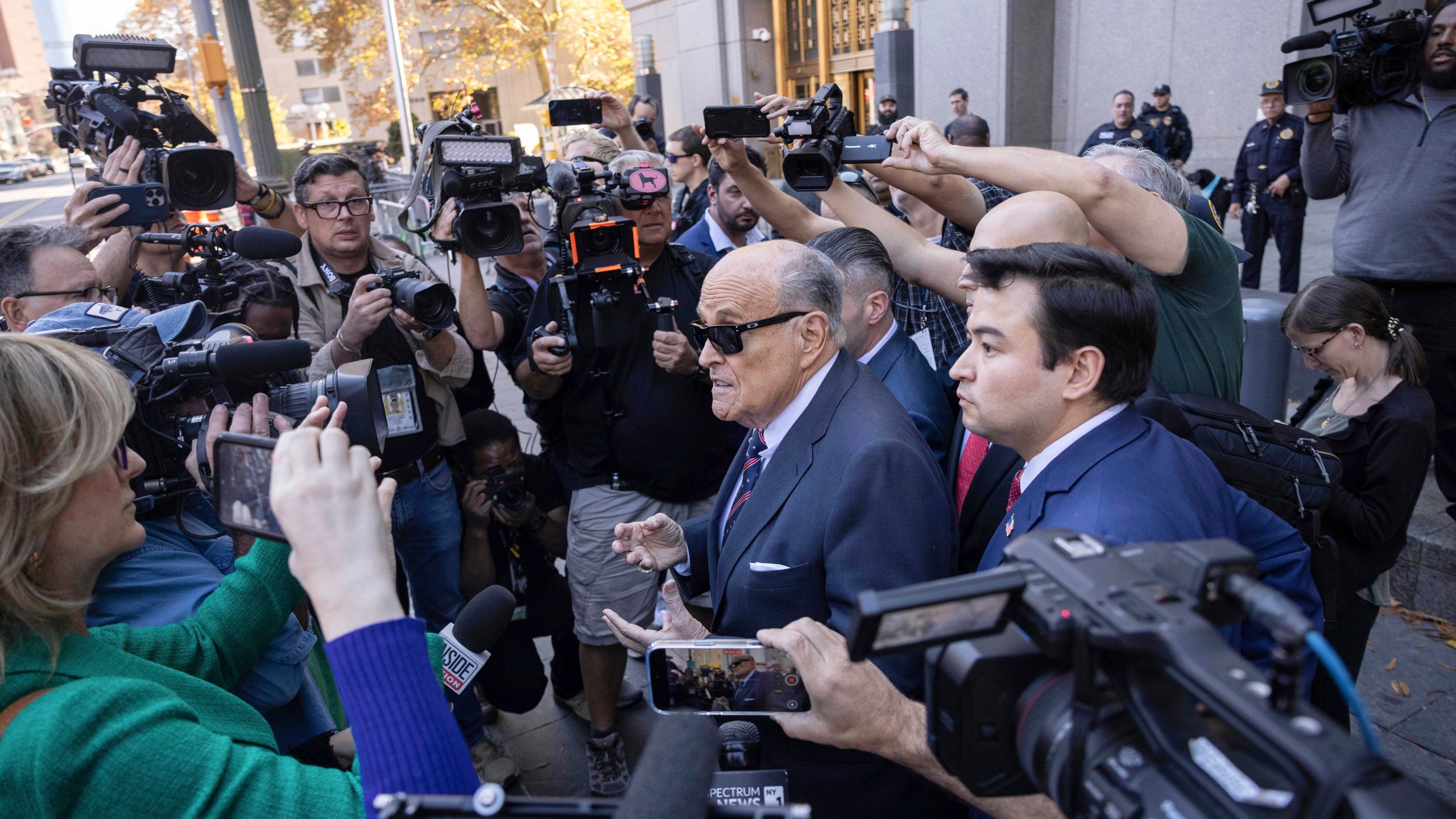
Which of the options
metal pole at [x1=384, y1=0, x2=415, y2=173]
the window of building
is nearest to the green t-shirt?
metal pole at [x1=384, y1=0, x2=415, y2=173]

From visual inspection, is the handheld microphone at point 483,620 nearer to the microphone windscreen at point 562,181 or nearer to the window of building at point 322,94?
the microphone windscreen at point 562,181

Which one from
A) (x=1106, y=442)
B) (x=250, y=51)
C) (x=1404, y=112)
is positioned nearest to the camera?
(x=1106, y=442)

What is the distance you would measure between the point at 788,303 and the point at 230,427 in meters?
1.38

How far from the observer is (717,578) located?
92.2 inches

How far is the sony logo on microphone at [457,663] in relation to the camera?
207 centimetres

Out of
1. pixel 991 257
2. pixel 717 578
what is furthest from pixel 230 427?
pixel 991 257

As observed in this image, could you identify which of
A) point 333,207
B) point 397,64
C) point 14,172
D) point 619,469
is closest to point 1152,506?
point 619,469

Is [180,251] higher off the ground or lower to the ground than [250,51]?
lower

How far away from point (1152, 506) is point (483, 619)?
1.33 metres

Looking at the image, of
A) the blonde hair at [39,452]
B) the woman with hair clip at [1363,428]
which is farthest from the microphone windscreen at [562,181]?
the woman with hair clip at [1363,428]

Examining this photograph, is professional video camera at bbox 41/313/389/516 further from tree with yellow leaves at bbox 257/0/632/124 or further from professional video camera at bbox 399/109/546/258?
tree with yellow leaves at bbox 257/0/632/124

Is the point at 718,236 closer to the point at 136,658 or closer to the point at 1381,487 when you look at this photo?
the point at 1381,487

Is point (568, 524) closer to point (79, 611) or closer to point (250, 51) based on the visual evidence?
point (79, 611)

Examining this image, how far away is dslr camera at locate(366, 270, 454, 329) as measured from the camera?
10.6 feet
